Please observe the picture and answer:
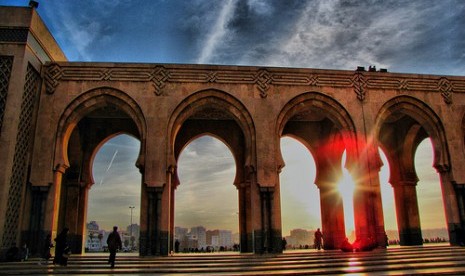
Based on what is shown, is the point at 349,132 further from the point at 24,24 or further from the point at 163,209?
the point at 24,24

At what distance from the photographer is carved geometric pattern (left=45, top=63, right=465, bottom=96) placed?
1305 centimetres

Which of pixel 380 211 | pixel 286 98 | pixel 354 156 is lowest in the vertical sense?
pixel 380 211

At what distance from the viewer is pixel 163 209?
12.3 m

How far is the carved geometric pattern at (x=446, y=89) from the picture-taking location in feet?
47.3

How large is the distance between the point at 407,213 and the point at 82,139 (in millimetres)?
13290

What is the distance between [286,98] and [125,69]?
540 centimetres

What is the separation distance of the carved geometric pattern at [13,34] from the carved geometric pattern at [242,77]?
4.61 feet

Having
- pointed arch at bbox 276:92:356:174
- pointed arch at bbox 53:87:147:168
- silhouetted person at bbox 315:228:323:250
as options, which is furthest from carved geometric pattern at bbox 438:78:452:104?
pointed arch at bbox 53:87:147:168

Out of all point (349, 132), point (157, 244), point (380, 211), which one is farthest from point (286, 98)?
point (157, 244)

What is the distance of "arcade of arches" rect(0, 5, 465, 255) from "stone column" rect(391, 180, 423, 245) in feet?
8.49

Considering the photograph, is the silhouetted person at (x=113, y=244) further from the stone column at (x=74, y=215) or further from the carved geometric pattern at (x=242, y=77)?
the stone column at (x=74, y=215)

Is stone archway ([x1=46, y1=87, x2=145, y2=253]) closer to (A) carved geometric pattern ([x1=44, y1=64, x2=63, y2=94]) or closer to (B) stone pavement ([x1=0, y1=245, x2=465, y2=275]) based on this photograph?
(A) carved geometric pattern ([x1=44, y1=64, x2=63, y2=94])

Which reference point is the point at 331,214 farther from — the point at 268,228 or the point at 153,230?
the point at 153,230

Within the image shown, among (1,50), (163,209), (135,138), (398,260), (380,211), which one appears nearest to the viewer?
(398,260)
